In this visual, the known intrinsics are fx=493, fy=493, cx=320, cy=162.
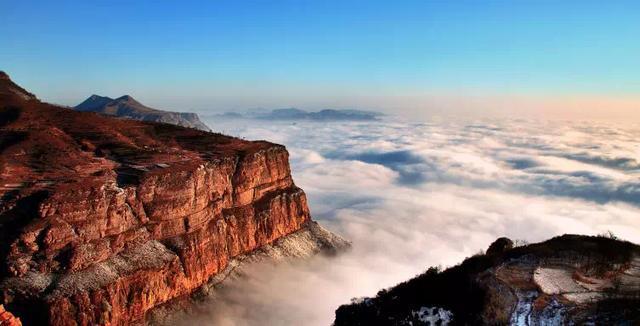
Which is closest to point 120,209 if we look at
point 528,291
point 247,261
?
point 247,261

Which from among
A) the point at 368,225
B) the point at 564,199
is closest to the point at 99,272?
the point at 368,225

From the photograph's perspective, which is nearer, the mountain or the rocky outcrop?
the mountain

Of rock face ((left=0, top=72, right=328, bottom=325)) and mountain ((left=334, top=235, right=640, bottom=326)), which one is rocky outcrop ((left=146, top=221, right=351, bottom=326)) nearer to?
rock face ((left=0, top=72, right=328, bottom=325))

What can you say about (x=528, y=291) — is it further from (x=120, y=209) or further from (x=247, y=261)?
(x=247, y=261)

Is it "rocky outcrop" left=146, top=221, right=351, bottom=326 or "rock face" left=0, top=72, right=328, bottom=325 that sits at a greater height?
"rock face" left=0, top=72, right=328, bottom=325

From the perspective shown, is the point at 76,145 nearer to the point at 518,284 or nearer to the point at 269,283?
the point at 269,283

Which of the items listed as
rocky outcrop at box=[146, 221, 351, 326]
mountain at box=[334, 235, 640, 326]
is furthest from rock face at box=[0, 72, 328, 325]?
mountain at box=[334, 235, 640, 326]

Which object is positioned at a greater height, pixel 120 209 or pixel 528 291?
pixel 528 291
